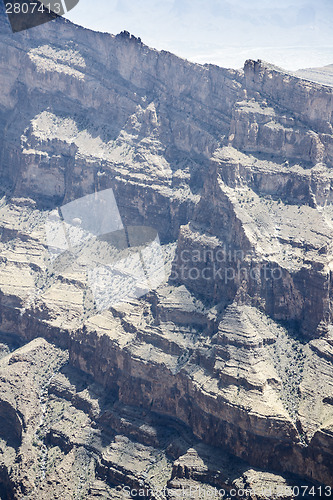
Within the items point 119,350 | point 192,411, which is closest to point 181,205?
point 119,350

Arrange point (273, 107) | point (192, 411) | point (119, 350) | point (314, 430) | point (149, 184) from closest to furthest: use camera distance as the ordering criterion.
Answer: point (314, 430) < point (192, 411) < point (119, 350) < point (273, 107) < point (149, 184)

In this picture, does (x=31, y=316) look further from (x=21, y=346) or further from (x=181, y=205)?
(x=181, y=205)

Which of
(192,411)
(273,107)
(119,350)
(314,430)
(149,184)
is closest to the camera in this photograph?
(314,430)

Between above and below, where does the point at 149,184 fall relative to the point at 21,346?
above

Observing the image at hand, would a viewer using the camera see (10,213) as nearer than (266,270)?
No

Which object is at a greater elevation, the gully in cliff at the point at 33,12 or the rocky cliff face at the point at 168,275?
the gully in cliff at the point at 33,12

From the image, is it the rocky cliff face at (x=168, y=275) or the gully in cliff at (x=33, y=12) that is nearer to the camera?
the rocky cliff face at (x=168, y=275)

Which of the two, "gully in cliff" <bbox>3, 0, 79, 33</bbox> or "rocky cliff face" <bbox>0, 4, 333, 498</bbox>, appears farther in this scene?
"gully in cliff" <bbox>3, 0, 79, 33</bbox>

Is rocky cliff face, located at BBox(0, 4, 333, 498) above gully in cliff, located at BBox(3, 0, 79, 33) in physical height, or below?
below
